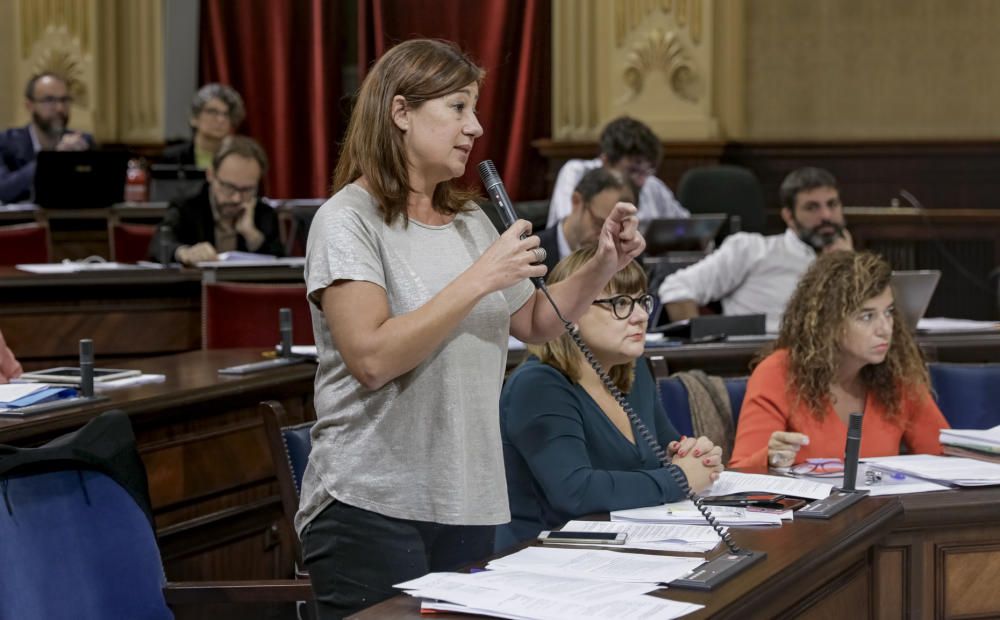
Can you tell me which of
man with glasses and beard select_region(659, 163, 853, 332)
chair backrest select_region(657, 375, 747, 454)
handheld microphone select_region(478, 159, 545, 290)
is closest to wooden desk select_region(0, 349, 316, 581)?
chair backrest select_region(657, 375, 747, 454)

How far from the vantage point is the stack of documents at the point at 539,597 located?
5.47 ft

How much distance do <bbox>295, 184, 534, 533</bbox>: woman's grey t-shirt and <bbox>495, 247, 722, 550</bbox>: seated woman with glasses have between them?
42cm

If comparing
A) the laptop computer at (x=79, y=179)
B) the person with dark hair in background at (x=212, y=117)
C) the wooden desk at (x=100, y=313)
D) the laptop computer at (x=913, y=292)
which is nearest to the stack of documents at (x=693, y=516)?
the laptop computer at (x=913, y=292)

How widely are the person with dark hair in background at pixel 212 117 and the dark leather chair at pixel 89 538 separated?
15.2 feet

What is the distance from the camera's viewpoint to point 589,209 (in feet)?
16.7

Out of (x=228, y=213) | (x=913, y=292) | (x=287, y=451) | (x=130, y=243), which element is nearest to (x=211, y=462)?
(x=287, y=451)

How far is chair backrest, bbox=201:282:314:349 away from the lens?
4273mm

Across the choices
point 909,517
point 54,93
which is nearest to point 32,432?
point 909,517

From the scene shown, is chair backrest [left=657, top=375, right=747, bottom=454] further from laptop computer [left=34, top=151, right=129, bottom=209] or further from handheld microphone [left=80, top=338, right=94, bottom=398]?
laptop computer [left=34, top=151, right=129, bottom=209]

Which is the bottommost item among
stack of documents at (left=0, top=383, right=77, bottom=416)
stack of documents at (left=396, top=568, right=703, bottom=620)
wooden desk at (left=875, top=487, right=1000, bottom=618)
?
wooden desk at (left=875, top=487, right=1000, bottom=618)

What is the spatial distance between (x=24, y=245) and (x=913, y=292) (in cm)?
349

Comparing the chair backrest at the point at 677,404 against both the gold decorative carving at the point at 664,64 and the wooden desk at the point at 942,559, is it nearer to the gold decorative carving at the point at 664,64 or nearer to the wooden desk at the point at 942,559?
the wooden desk at the point at 942,559

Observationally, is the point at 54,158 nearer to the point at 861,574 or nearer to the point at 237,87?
the point at 237,87

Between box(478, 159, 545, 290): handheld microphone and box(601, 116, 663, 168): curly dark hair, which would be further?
box(601, 116, 663, 168): curly dark hair
